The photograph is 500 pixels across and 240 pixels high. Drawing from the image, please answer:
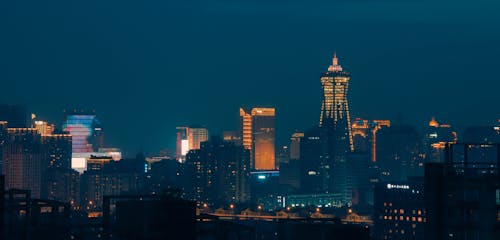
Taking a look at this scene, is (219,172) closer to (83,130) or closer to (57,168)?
(57,168)

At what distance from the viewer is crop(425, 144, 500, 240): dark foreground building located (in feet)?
84.4

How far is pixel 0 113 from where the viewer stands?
6029 inches

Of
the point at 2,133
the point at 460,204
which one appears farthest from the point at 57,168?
the point at 460,204

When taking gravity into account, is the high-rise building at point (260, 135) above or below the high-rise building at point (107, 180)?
above

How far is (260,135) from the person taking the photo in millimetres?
181375

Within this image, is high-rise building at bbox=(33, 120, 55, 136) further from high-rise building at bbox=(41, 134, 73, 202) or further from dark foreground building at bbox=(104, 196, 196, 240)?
dark foreground building at bbox=(104, 196, 196, 240)

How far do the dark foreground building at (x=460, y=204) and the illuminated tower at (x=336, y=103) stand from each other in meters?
135

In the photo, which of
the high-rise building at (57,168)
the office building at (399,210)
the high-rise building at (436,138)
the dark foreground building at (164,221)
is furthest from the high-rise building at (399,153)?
the dark foreground building at (164,221)

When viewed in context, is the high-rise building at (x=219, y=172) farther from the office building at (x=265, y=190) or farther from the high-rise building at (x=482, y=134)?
the high-rise building at (x=482, y=134)

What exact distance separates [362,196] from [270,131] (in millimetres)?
48428

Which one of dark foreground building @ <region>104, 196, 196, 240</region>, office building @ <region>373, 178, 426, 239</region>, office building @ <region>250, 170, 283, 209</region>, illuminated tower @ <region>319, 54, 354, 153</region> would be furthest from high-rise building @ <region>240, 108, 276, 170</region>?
dark foreground building @ <region>104, 196, 196, 240</region>

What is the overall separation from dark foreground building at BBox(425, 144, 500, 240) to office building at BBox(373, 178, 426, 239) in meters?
62.6

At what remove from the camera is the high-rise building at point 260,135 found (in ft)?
582

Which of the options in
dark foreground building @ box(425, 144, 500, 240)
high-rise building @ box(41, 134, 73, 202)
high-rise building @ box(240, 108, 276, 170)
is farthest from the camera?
high-rise building @ box(240, 108, 276, 170)
